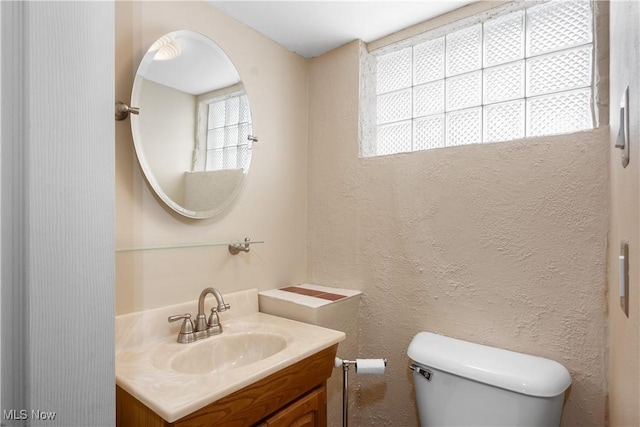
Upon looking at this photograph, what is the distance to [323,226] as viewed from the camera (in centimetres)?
167

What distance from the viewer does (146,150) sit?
1.10 m

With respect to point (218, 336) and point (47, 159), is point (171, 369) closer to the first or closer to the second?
point (218, 336)

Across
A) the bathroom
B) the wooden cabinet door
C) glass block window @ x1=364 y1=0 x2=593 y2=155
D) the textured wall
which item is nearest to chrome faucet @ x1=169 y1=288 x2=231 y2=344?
the bathroom

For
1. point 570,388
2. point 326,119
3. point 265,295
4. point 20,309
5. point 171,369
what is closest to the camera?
point 20,309

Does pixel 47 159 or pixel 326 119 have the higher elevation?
pixel 326 119

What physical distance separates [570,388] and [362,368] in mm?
677

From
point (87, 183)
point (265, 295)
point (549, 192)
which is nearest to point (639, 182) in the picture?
point (549, 192)

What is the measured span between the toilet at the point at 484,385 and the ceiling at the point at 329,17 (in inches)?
51.5

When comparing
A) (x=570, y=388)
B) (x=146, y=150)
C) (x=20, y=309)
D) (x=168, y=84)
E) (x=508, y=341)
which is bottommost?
(x=570, y=388)

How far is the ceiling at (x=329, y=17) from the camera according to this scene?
4.29 feet

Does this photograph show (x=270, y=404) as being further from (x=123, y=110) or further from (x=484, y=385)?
(x=123, y=110)

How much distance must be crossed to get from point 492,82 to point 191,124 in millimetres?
1189

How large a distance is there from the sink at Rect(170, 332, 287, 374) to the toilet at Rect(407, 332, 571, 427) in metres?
0.52

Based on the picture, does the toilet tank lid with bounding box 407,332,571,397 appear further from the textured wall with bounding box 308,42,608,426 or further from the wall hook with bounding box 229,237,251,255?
the wall hook with bounding box 229,237,251,255
